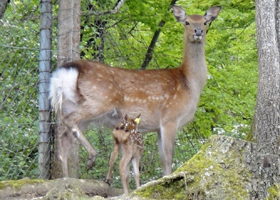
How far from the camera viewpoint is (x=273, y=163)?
483cm

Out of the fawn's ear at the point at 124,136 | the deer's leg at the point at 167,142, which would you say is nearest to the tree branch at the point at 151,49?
the deer's leg at the point at 167,142

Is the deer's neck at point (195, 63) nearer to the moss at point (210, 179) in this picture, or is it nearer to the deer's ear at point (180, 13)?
the deer's ear at point (180, 13)

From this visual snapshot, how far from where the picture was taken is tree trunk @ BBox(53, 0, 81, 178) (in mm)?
7375

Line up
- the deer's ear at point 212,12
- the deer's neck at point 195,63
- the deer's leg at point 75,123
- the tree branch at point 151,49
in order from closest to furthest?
the deer's leg at point 75,123
the deer's neck at point 195,63
the deer's ear at point 212,12
the tree branch at point 151,49

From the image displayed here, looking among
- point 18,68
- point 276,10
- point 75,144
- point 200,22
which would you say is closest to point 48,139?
point 75,144

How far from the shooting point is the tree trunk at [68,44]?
24.2 feet

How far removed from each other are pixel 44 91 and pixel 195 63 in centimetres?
246

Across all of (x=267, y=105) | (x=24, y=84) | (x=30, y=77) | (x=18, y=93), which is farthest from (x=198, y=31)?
(x=267, y=105)

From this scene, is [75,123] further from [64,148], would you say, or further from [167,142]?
[167,142]

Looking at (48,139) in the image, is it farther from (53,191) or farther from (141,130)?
(53,191)

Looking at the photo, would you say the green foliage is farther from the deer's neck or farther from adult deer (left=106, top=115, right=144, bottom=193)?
the deer's neck

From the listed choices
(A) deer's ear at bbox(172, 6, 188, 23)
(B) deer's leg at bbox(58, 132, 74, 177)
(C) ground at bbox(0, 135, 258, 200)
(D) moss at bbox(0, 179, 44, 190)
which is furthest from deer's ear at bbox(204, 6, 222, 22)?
(D) moss at bbox(0, 179, 44, 190)

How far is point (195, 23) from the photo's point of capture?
8.30 meters

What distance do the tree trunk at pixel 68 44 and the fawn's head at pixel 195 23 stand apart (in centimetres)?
179
